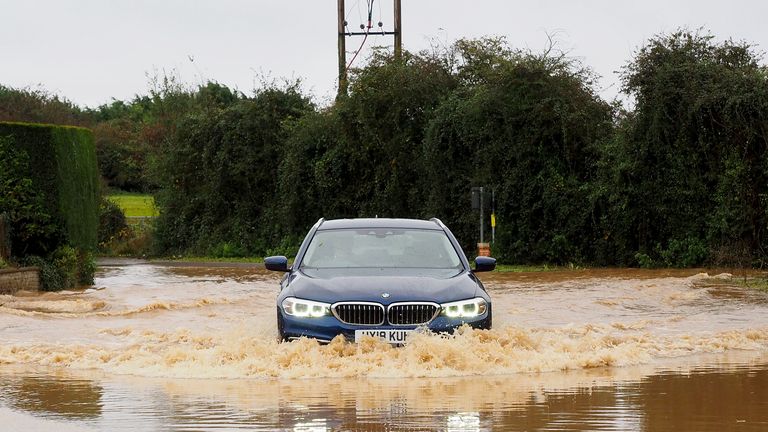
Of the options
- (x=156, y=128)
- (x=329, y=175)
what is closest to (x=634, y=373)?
(x=329, y=175)

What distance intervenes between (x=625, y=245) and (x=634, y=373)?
20101mm

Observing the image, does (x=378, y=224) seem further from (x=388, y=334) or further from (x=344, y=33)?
(x=344, y=33)

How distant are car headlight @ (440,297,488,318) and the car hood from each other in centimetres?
6

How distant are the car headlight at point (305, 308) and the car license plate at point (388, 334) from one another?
369 millimetres

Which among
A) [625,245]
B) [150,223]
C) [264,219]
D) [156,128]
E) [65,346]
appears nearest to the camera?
[65,346]

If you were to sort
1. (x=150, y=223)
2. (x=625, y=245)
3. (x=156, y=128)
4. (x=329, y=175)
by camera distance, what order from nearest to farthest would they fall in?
(x=625, y=245)
(x=329, y=175)
(x=150, y=223)
(x=156, y=128)

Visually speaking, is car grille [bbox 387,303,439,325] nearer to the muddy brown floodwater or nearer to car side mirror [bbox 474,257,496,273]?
the muddy brown floodwater

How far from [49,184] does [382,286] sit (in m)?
14.8

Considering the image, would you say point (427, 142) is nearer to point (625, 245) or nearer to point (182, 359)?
point (625, 245)

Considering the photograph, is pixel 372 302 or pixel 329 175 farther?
pixel 329 175

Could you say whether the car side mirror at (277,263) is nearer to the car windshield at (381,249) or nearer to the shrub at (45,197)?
the car windshield at (381,249)

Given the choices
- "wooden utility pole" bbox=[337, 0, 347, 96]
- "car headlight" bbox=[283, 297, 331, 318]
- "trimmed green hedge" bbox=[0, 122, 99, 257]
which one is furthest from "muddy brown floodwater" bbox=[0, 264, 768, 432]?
"wooden utility pole" bbox=[337, 0, 347, 96]

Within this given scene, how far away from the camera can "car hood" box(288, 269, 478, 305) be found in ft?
38.1

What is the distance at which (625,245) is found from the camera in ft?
104
